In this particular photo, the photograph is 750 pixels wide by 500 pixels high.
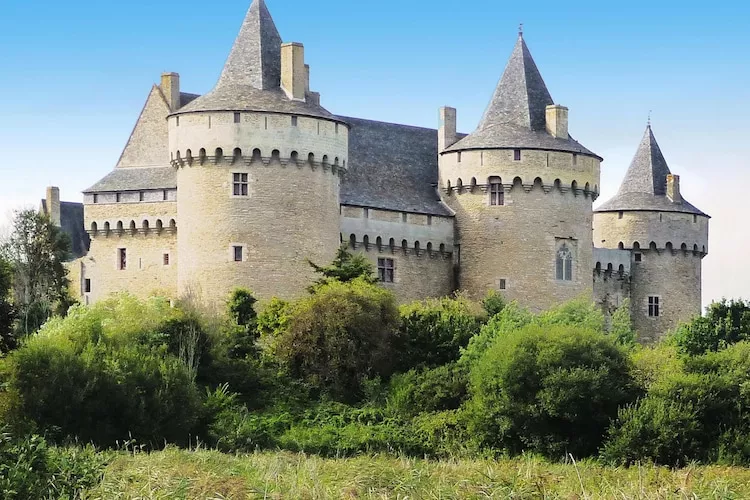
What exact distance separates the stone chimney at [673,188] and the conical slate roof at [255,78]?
1875cm

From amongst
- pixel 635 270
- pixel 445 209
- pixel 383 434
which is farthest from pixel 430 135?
pixel 383 434

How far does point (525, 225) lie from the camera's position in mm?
65562

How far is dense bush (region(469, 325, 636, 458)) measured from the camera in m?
49.2

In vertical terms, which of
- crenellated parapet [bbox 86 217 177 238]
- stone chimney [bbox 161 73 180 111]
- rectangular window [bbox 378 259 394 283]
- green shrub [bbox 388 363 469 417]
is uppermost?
stone chimney [bbox 161 73 180 111]

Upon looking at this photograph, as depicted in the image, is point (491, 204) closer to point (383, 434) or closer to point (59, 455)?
point (383, 434)

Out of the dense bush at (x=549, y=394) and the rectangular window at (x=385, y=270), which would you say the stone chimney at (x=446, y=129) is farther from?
the dense bush at (x=549, y=394)

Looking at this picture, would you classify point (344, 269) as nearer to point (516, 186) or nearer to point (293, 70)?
point (293, 70)

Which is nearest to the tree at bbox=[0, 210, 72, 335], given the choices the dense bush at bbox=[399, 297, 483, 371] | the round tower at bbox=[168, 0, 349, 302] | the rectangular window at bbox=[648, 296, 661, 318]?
the round tower at bbox=[168, 0, 349, 302]

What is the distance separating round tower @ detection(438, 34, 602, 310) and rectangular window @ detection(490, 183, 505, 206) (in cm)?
3

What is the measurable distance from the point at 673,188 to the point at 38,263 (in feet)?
81.3

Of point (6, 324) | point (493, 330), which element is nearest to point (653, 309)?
point (493, 330)

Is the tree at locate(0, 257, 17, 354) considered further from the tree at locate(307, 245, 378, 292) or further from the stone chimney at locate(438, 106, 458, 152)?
the stone chimney at locate(438, 106, 458, 152)

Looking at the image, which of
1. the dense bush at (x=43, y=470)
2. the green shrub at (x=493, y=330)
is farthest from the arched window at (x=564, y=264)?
the dense bush at (x=43, y=470)

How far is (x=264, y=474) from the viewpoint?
38.7 metres
